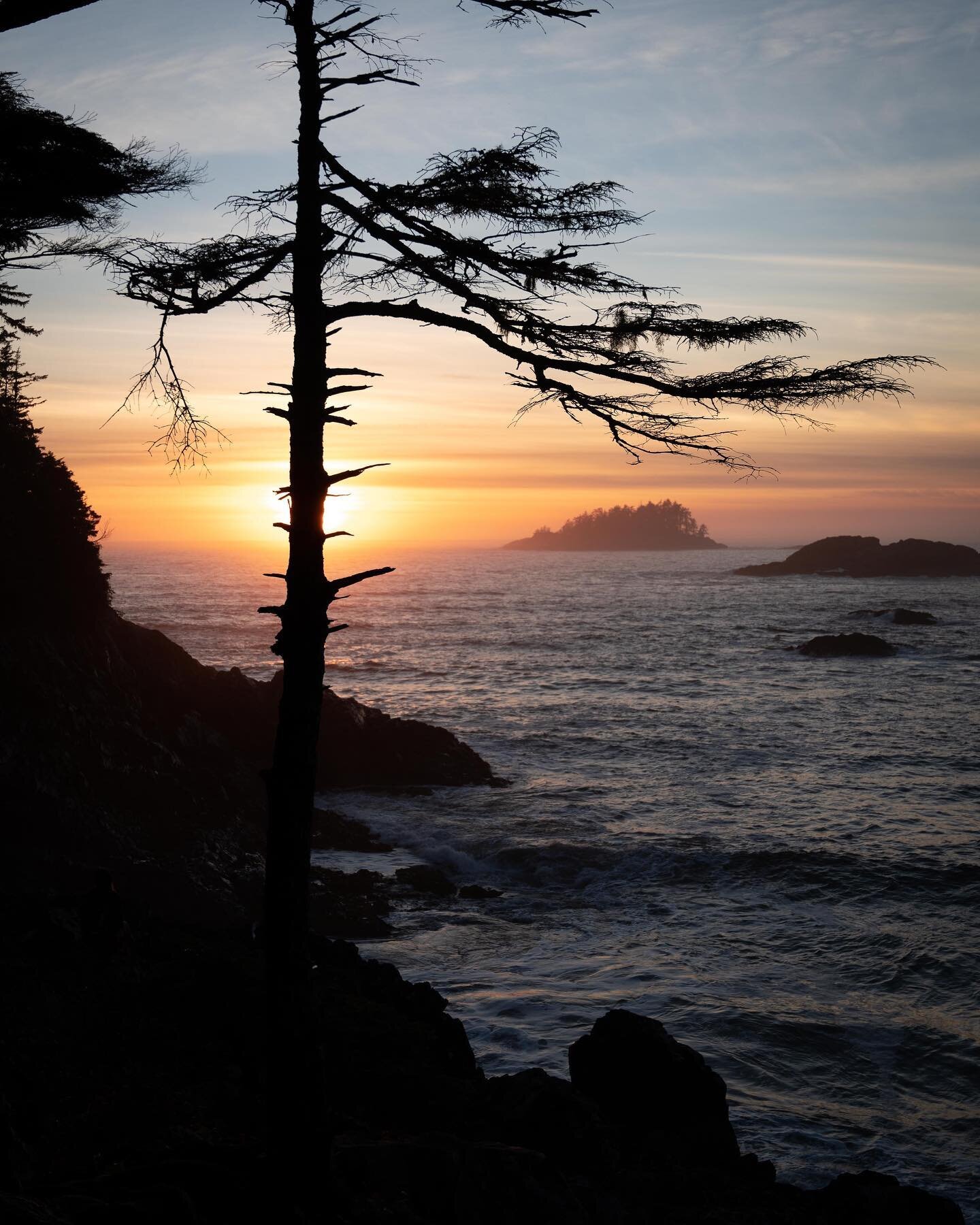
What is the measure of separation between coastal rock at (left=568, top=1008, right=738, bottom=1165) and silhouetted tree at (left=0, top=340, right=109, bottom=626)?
45.1ft

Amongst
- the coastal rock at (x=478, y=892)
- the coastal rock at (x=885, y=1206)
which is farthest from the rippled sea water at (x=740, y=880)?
the coastal rock at (x=885, y=1206)

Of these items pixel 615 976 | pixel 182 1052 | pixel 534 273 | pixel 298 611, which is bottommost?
Answer: pixel 615 976

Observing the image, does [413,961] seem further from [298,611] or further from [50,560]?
[50,560]

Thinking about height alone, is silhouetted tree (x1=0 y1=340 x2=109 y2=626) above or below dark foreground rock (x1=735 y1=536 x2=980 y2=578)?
below

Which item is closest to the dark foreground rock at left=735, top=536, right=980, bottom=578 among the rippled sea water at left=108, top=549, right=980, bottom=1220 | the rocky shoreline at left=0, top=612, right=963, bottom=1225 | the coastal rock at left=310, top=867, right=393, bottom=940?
the rippled sea water at left=108, top=549, right=980, bottom=1220

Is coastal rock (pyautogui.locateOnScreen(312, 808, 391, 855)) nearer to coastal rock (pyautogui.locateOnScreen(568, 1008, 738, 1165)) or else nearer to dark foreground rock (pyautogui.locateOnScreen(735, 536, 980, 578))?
coastal rock (pyautogui.locateOnScreen(568, 1008, 738, 1165))

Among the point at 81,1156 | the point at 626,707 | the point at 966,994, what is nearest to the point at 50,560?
the point at 81,1156

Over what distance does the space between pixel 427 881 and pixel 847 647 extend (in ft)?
142

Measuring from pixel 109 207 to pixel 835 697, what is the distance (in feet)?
112

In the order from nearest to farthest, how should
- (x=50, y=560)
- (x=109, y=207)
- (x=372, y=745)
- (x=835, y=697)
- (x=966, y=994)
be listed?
(x=966, y=994) < (x=109, y=207) < (x=50, y=560) < (x=372, y=745) < (x=835, y=697)

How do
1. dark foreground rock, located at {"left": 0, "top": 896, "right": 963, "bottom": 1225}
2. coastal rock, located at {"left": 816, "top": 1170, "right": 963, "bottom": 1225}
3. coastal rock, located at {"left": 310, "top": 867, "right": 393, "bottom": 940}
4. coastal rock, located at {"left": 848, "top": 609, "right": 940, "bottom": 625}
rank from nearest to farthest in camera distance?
dark foreground rock, located at {"left": 0, "top": 896, "right": 963, "bottom": 1225}
coastal rock, located at {"left": 816, "top": 1170, "right": 963, "bottom": 1225}
coastal rock, located at {"left": 310, "top": 867, "right": 393, "bottom": 940}
coastal rock, located at {"left": 848, "top": 609, "right": 940, "bottom": 625}

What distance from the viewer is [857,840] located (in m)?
20.1

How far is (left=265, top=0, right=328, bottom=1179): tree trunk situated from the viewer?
20.8ft

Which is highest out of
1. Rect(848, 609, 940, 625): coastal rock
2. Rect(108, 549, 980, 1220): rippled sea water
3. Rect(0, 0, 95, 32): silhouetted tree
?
Rect(0, 0, 95, 32): silhouetted tree
